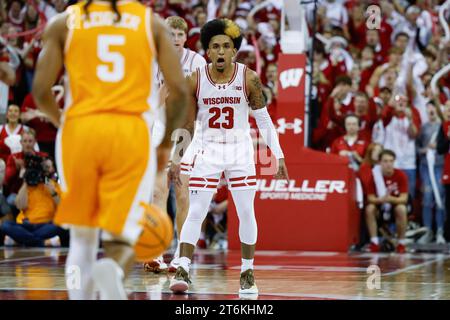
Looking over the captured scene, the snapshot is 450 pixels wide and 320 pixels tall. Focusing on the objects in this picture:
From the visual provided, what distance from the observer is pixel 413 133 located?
15.4m

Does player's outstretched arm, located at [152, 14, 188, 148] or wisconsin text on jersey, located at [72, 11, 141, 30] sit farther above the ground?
wisconsin text on jersey, located at [72, 11, 141, 30]

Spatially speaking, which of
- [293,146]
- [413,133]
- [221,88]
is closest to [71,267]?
[221,88]

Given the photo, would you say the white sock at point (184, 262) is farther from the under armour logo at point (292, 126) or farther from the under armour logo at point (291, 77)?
the under armour logo at point (291, 77)

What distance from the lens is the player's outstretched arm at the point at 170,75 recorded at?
216 inches

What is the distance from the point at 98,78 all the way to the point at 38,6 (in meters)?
14.5

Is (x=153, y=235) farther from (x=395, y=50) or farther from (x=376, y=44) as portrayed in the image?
(x=376, y=44)

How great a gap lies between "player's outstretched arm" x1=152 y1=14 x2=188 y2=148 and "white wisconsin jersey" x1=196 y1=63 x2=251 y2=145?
2820 millimetres

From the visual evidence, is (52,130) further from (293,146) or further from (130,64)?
(130,64)

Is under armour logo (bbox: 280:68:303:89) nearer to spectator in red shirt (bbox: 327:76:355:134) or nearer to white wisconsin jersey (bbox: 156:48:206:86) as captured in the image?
spectator in red shirt (bbox: 327:76:355:134)

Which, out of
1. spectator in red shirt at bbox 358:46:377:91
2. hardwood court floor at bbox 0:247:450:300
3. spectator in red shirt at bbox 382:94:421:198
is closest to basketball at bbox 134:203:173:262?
hardwood court floor at bbox 0:247:450:300

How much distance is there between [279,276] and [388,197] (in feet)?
17.0

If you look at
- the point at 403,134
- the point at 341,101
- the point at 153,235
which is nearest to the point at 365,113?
the point at 341,101

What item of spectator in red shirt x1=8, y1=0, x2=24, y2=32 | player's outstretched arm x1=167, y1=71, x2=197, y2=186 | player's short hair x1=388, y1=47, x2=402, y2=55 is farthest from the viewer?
spectator in red shirt x1=8, y1=0, x2=24, y2=32

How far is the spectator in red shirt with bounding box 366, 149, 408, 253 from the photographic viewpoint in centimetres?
1472
